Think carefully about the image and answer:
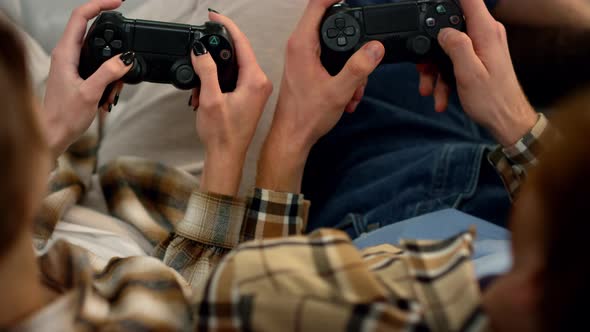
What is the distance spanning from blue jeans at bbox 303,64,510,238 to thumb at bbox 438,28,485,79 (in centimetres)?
12

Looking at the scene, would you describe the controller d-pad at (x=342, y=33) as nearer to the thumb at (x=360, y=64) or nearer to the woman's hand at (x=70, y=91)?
the thumb at (x=360, y=64)

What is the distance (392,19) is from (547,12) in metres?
0.25

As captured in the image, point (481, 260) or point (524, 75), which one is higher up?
point (524, 75)

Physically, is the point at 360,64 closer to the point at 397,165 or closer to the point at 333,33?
the point at 333,33

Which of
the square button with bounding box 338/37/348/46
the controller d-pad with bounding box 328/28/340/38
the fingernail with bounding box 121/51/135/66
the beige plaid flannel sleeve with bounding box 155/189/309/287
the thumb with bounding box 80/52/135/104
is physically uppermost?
the controller d-pad with bounding box 328/28/340/38

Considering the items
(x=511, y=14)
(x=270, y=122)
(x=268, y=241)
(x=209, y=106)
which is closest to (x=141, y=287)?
(x=268, y=241)

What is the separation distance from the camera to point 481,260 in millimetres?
614

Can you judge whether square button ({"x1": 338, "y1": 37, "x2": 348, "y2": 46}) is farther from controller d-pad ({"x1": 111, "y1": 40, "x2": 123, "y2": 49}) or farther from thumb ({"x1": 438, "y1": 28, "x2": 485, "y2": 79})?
controller d-pad ({"x1": 111, "y1": 40, "x2": 123, "y2": 49})

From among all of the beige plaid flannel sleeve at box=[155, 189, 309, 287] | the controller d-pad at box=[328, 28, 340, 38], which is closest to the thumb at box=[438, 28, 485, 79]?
the controller d-pad at box=[328, 28, 340, 38]

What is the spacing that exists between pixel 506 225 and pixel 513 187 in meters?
0.08

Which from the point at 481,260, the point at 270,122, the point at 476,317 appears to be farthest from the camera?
the point at 270,122

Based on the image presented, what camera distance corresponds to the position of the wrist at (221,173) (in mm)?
715

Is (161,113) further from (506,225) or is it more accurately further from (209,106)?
(506,225)

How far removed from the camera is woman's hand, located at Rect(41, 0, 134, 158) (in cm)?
70
